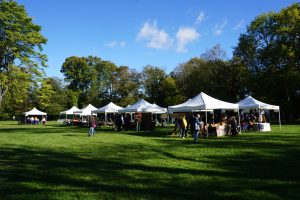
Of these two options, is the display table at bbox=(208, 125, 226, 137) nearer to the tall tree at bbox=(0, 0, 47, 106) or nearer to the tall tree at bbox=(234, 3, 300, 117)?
the tall tree at bbox=(0, 0, 47, 106)

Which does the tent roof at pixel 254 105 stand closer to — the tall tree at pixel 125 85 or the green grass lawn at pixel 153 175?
the green grass lawn at pixel 153 175

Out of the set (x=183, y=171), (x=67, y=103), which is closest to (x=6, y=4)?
(x=183, y=171)

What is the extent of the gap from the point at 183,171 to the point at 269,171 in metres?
2.17

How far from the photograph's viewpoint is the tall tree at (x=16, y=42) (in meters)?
30.2

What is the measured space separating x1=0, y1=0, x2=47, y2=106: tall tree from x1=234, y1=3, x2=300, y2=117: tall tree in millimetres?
29284

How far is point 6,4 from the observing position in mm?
30203

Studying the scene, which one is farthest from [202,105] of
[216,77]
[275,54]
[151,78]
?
[151,78]

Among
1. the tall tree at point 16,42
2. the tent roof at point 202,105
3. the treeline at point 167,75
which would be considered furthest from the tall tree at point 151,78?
the tent roof at point 202,105

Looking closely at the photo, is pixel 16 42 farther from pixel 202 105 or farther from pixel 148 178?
pixel 148 178

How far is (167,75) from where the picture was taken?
7731 cm

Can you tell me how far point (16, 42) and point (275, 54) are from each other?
105ft

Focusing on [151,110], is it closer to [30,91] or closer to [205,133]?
[205,133]

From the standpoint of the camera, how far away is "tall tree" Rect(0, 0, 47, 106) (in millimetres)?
30156

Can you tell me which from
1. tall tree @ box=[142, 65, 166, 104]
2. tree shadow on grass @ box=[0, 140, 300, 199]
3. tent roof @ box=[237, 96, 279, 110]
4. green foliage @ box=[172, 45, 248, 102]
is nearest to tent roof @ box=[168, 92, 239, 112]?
tent roof @ box=[237, 96, 279, 110]
